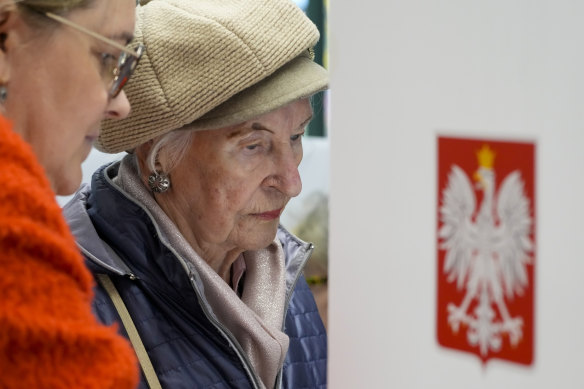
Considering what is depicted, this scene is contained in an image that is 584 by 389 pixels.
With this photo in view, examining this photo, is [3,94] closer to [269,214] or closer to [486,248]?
Answer: [486,248]

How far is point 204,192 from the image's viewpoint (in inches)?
75.3

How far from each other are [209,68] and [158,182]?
32 cm

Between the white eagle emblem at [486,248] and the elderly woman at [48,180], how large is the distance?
0.37 meters

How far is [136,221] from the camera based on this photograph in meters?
1.81

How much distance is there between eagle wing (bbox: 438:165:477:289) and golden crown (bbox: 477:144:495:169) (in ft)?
0.09

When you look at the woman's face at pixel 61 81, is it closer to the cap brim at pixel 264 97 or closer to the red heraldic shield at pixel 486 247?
the red heraldic shield at pixel 486 247

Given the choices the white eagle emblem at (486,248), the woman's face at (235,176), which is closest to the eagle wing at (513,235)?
the white eagle emblem at (486,248)

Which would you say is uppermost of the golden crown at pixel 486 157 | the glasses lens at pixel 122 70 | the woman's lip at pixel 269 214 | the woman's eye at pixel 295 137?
the glasses lens at pixel 122 70

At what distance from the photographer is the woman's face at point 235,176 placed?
1894 millimetres

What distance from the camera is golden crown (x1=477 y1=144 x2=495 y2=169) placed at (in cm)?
88

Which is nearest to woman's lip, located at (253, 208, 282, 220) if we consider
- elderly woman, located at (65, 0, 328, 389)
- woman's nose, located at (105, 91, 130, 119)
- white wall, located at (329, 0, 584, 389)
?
elderly woman, located at (65, 0, 328, 389)

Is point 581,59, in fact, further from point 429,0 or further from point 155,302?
point 155,302

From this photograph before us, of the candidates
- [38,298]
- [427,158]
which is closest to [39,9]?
[38,298]

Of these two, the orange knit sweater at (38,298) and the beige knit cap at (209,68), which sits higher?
the beige knit cap at (209,68)
